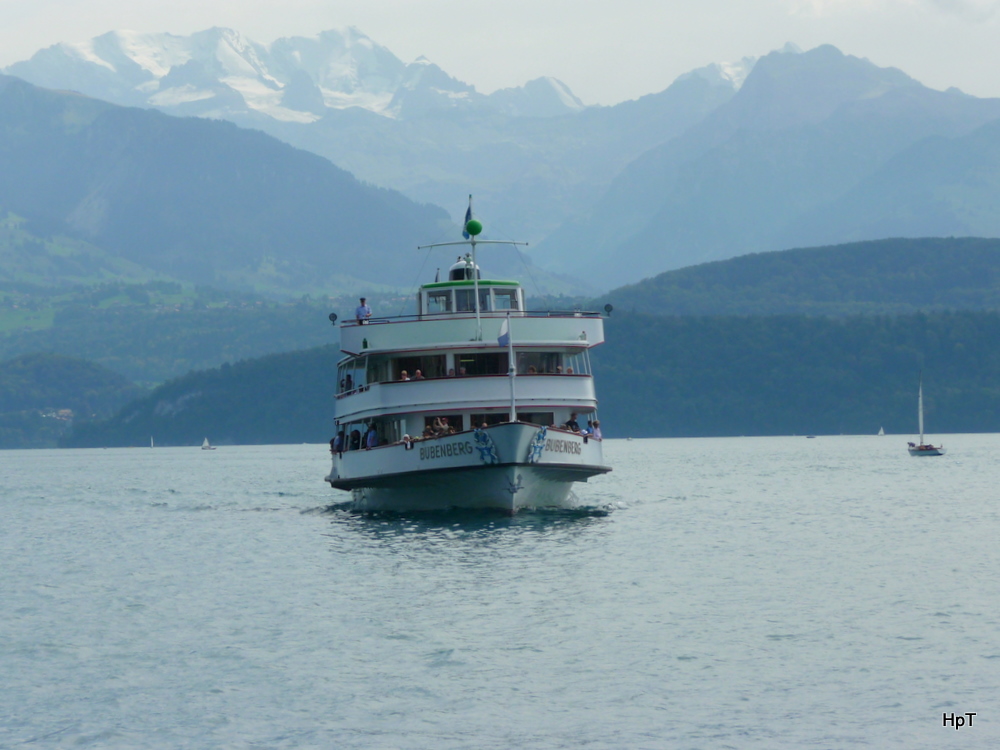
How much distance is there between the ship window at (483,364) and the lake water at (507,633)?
6.26 meters

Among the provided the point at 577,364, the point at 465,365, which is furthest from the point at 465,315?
the point at 577,364

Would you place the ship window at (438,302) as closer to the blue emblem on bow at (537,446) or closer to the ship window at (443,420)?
the ship window at (443,420)

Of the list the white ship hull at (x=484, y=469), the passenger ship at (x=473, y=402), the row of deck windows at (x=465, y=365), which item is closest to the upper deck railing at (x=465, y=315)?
the passenger ship at (x=473, y=402)

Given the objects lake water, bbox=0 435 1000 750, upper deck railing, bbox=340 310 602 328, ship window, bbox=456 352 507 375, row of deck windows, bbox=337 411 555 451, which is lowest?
lake water, bbox=0 435 1000 750

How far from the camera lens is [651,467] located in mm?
140375

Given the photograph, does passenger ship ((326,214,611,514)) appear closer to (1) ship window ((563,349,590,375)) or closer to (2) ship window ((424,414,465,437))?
(2) ship window ((424,414,465,437))

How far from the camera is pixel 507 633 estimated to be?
36.2m

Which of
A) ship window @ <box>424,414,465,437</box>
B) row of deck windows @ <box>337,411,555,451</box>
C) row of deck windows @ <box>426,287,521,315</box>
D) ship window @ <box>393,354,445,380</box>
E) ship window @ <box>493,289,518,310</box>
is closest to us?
ship window @ <box>424,414,465,437</box>

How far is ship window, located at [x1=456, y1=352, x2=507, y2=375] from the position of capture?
61.8 m

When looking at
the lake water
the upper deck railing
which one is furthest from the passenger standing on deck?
the lake water

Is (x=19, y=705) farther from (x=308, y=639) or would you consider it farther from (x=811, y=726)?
→ (x=811, y=726)

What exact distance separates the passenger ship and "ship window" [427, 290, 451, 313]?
0.15ft

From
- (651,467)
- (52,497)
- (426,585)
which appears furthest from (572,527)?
(651,467)

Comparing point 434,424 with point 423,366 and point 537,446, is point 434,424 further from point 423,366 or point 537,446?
point 537,446
